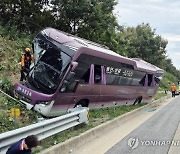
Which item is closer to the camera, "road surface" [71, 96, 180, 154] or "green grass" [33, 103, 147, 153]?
"green grass" [33, 103, 147, 153]

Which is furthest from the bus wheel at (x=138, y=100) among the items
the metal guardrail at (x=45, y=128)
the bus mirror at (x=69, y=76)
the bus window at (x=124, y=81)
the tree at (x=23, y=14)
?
the metal guardrail at (x=45, y=128)

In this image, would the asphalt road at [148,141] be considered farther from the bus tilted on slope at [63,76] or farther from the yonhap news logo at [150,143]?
the bus tilted on slope at [63,76]

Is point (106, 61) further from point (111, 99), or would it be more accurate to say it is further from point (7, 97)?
point (7, 97)

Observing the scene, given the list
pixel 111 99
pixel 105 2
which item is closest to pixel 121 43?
pixel 105 2

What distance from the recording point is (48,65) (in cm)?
1305

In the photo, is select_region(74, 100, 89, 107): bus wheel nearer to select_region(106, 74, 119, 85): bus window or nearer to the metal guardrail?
select_region(106, 74, 119, 85): bus window

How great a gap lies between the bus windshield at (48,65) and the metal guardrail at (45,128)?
1.50 meters

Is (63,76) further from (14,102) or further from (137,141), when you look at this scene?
(137,141)

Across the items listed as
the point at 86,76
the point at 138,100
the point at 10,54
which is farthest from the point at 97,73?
the point at 138,100

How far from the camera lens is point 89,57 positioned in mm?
14367

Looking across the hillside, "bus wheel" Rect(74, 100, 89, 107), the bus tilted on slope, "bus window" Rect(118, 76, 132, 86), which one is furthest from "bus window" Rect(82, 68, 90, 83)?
"bus window" Rect(118, 76, 132, 86)

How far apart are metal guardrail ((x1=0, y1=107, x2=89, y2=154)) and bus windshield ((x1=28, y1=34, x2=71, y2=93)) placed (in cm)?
150

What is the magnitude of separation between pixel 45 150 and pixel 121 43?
106 ft

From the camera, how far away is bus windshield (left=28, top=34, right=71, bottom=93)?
41.9ft
